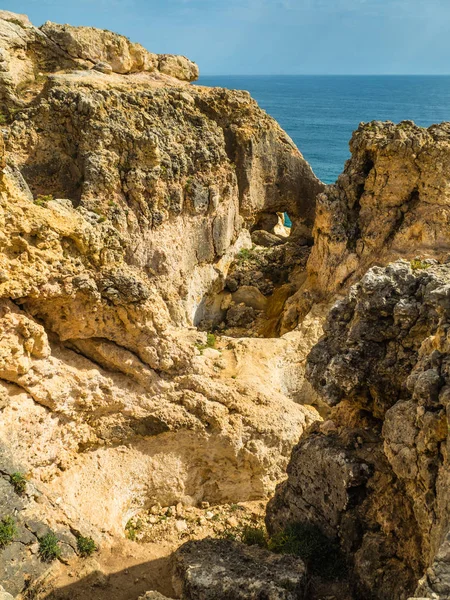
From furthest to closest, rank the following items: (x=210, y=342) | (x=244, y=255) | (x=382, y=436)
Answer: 1. (x=244, y=255)
2. (x=210, y=342)
3. (x=382, y=436)

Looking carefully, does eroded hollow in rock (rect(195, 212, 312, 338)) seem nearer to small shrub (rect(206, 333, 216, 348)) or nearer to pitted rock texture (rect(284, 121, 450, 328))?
pitted rock texture (rect(284, 121, 450, 328))

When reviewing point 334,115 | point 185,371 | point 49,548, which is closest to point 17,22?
point 185,371

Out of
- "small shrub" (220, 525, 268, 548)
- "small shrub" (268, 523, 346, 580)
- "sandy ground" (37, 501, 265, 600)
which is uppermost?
"small shrub" (268, 523, 346, 580)

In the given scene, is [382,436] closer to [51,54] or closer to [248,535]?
[248,535]

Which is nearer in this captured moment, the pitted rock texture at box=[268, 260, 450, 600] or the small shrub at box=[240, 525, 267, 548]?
the pitted rock texture at box=[268, 260, 450, 600]

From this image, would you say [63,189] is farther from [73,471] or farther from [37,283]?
[73,471]

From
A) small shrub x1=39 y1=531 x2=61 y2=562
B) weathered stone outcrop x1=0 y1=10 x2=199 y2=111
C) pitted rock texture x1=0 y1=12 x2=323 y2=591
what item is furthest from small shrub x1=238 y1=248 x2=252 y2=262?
small shrub x1=39 y1=531 x2=61 y2=562

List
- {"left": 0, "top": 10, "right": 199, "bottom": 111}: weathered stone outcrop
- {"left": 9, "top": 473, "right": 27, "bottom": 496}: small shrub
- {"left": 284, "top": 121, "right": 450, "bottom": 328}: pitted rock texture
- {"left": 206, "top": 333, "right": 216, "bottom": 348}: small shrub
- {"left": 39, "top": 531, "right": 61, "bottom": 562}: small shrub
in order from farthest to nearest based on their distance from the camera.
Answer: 1. {"left": 0, "top": 10, "right": 199, "bottom": 111}: weathered stone outcrop
2. {"left": 284, "top": 121, "right": 450, "bottom": 328}: pitted rock texture
3. {"left": 206, "top": 333, "right": 216, "bottom": 348}: small shrub
4. {"left": 9, "top": 473, "right": 27, "bottom": 496}: small shrub
5. {"left": 39, "top": 531, "right": 61, "bottom": 562}: small shrub

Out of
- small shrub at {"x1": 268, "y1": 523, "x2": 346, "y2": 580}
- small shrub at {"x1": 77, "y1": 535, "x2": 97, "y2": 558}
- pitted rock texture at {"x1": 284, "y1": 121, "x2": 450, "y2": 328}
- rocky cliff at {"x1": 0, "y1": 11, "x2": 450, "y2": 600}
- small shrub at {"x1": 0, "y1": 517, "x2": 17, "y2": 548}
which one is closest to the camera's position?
rocky cliff at {"x1": 0, "y1": 11, "x2": 450, "y2": 600}
